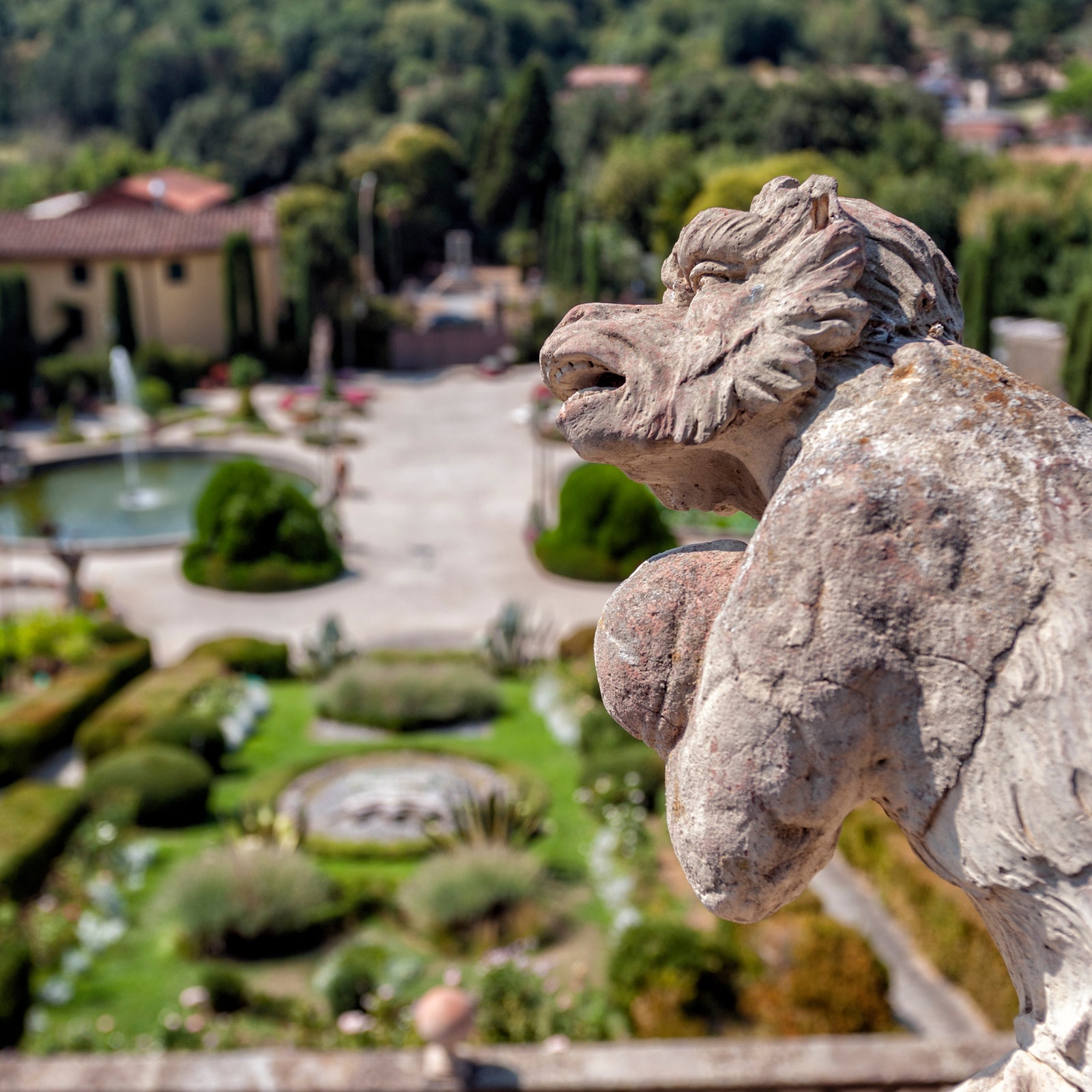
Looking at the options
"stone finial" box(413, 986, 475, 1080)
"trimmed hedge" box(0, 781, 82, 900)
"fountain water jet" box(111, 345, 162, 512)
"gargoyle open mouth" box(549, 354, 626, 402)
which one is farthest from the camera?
"fountain water jet" box(111, 345, 162, 512)

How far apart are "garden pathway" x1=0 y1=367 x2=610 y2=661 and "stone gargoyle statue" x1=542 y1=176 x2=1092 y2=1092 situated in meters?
17.7

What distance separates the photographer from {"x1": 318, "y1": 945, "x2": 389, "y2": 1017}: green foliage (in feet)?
34.6

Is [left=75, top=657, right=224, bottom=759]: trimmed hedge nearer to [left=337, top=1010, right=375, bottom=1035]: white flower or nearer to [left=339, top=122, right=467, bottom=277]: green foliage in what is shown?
[left=337, top=1010, right=375, bottom=1035]: white flower

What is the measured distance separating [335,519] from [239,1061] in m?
17.9

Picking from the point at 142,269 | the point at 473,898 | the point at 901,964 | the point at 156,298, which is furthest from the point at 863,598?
the point at 156,298

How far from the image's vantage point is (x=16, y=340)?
40.3 meters

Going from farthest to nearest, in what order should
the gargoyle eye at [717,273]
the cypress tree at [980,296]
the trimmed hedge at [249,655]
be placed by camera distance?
the cypress tree at [980,296] → the trimmed hedge at [249,655] → the gargoyle eye at [717,273]

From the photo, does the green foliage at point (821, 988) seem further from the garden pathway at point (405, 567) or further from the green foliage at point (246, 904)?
the garden pathway at point (405, 567)

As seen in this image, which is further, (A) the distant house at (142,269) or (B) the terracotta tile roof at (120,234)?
(A) the distant house at (142,269)

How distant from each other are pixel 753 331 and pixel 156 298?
142 feet

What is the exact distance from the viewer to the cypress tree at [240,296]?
42719 millimetres

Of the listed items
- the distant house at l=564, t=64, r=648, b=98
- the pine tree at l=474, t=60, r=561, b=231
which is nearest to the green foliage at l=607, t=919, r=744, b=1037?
the pine tree at l=474, t=60, r=561, b=231

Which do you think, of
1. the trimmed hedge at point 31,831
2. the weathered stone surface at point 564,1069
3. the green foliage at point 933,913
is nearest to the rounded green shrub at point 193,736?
the trimmed hedge at point 31,831

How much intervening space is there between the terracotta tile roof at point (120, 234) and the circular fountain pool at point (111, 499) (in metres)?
11.0
